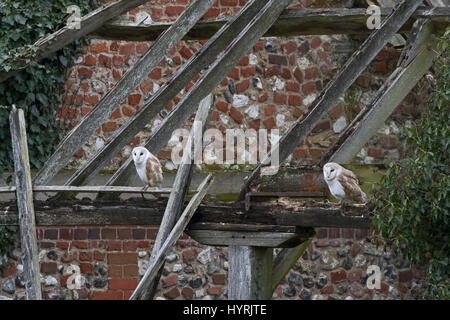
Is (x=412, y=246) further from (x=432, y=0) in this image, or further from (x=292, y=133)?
(x=432, y=0)

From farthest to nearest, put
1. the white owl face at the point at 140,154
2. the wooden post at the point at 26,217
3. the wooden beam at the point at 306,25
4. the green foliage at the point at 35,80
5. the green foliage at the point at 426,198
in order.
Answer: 1. the green foliage at the point at 35,80
2. the wooden beam at the point at 306,25
3. the wooden post at the point at 26,217
4. the white owl face at the point at 140,154
5. the green foliage at the point at 426,198

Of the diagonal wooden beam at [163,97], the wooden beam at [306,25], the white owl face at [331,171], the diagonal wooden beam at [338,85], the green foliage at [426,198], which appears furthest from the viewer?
the wooden beam at [306,25]

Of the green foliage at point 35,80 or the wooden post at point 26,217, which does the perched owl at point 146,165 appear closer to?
the wooden post at point 26,217

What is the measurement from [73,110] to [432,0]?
365cm

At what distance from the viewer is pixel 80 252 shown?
9.25 meters

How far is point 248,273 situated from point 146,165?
95 cm

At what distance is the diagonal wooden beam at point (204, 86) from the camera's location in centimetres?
646

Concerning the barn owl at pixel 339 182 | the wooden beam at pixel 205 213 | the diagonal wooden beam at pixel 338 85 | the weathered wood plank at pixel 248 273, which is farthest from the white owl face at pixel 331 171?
the weathered wood plank at pixel 248 273

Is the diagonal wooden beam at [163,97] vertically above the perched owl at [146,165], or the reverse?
the diagonal wooden beam at [163,97]

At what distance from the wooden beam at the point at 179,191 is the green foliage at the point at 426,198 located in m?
1.22

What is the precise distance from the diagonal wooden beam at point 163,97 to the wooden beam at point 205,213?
0.22m

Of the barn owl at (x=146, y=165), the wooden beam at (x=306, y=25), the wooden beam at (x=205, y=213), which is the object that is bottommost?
the wooden beam at (x=205, y=213)

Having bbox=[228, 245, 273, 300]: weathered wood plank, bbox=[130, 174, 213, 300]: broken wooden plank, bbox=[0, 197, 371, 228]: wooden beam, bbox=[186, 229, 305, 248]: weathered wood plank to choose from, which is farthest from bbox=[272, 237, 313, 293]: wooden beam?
bbox=[130, 174, 213, 300]: broken wooden plank

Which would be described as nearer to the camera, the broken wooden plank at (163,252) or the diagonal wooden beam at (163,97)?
the broken wooden plank at (163,252)
